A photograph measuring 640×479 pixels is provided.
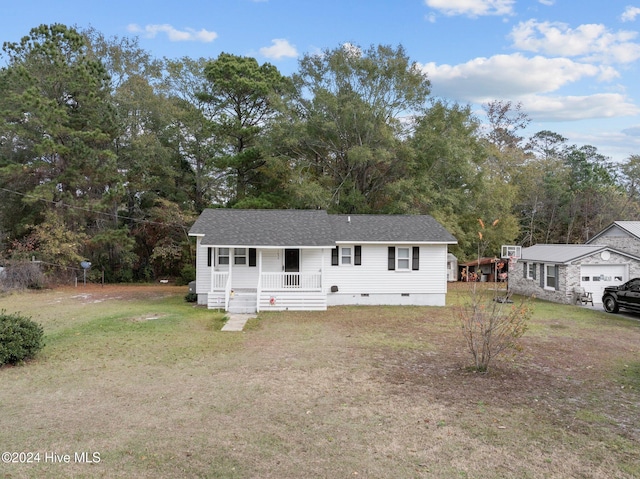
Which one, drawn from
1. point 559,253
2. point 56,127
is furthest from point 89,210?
point 559,253

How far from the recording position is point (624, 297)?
1752 centimetres

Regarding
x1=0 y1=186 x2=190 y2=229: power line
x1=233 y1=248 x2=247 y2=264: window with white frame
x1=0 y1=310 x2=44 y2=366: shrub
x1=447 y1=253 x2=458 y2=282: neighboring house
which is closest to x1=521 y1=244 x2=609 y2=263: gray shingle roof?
x1=447 y1=253 x2=458 y2=282: neighboring house

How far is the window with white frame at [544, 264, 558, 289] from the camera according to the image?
21.3m

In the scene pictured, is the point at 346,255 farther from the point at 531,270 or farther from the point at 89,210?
the point at 89,210

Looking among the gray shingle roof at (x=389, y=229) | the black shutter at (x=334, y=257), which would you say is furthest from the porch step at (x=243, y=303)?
the gray shingle roof at (x=389, y=229)

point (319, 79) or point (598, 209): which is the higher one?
point (319, 79)

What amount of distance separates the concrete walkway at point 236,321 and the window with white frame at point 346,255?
505 centimetres

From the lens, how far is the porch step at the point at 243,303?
16359 millimetres

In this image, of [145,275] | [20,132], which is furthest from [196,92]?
[145,275]

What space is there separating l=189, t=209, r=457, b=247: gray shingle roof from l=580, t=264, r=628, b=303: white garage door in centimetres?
732

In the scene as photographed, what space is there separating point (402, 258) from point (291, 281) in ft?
16.7

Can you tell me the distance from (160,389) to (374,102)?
77.2 ft

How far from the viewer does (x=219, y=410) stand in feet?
21.7

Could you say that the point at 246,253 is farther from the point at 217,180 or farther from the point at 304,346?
the point at 217,180
